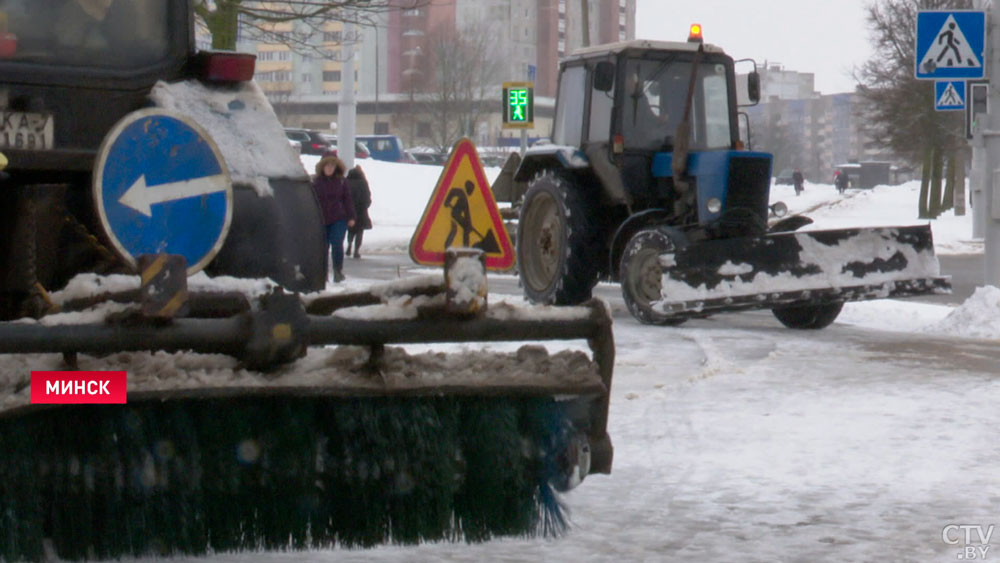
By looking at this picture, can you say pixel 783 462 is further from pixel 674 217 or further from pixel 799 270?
pixel 674 217

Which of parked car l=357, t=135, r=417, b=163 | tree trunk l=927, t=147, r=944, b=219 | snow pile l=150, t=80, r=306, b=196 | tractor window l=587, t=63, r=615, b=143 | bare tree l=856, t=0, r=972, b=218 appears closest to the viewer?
snow pile l=150, t=80, r=306, b=196

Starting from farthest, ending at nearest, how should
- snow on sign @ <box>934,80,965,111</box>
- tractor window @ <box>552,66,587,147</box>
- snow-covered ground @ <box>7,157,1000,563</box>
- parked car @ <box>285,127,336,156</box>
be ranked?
parked car @ <box>285,127,336,156</box> < snow on sign @ <box>934,80,965,111</box> < tractor window @ <box>552,66,587,147</box> < snow-covered ground @ <box>7,157,1000,563</box>

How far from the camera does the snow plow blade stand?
338 centimetres

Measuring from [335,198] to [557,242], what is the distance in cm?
572

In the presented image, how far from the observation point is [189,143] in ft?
11.7

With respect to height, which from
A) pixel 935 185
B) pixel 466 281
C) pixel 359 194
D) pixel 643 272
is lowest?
pixel 935 185

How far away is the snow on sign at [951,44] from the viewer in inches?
549

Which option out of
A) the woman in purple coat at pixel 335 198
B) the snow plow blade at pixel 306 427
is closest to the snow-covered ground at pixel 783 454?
the snow plow blade at pixel 306 427

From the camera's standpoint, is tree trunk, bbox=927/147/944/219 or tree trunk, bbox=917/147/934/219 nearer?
tree trunk, bbox=917/147/934/219

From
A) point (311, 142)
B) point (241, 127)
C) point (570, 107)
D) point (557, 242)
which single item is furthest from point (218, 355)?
point (311, 142)

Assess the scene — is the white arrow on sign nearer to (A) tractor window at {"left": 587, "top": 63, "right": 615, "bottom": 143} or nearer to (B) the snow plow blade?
(B) the snow plow blade

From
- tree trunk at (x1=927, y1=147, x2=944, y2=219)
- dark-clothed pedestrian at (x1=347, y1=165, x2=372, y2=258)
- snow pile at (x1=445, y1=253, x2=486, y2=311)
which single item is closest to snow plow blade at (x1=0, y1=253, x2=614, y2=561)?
snow pile at (x1=445, y1=253, x2=486, y2=311)

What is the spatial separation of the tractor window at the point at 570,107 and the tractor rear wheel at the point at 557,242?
38 cm

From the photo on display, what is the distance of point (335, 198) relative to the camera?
18.6m
